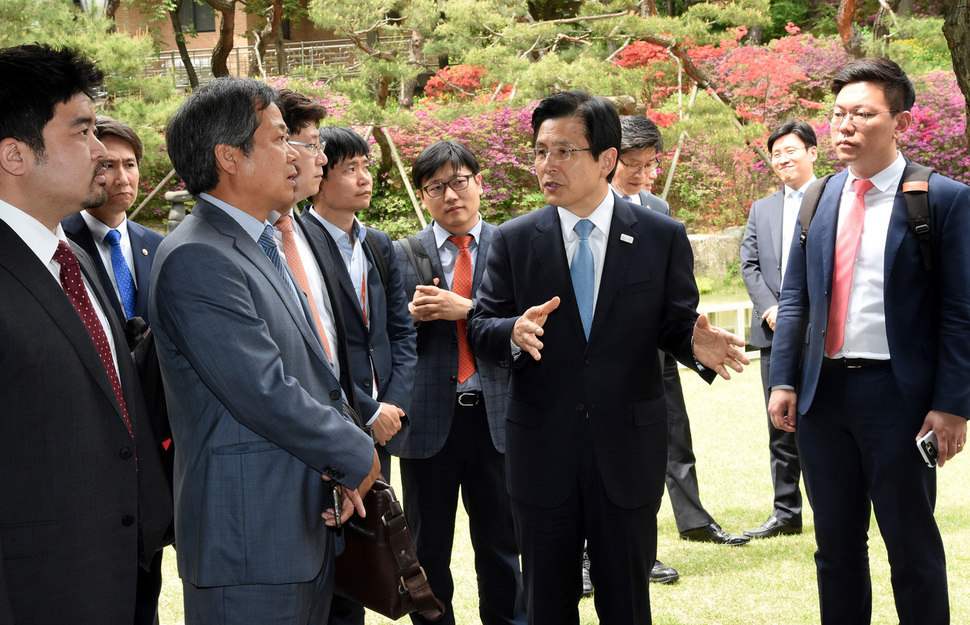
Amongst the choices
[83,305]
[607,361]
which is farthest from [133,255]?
[607,361]

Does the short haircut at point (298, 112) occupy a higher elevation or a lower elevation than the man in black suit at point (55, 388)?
higher

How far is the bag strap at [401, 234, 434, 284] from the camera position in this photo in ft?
11.5

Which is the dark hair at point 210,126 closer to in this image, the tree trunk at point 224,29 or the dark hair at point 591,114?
the dark hair at point 591,114

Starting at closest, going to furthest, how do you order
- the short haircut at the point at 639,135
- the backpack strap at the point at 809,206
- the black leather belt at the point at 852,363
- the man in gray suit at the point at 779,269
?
the black leather belt at the point at 852,363 < the backpack strap at the point at 809,206 < the short haircut at the point at 639,135 < the man in gray suit at the point at 779,269

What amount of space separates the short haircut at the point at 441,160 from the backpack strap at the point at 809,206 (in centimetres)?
135

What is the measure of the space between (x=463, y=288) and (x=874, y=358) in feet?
5.38

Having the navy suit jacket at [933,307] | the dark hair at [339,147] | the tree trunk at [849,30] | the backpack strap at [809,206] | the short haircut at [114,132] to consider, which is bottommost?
the navy suit jacket at [933,307]

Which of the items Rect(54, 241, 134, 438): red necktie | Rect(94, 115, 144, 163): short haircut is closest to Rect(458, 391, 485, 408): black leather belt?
Rect(54, 241, 134, 438): red necktie

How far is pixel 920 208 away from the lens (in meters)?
2.78

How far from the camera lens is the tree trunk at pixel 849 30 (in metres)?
12.7

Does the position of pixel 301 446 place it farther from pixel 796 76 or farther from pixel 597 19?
pixel 796 76

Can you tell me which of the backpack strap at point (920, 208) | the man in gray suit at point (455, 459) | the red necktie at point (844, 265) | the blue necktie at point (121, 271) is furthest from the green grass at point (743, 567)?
the backpack strap at point (920, 208)

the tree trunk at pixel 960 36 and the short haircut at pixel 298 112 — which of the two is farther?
the tree trunk at pixel 960 36

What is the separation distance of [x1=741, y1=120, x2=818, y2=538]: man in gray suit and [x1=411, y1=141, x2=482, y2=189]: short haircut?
2.10m
